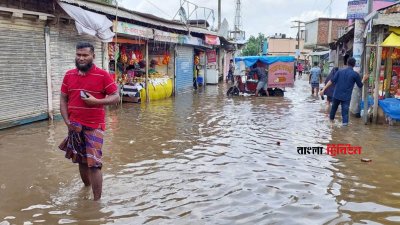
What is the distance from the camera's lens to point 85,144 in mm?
4664

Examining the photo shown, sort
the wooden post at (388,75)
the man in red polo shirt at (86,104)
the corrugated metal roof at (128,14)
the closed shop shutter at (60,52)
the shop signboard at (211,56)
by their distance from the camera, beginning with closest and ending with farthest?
the man in red polo shirt at (86,104) → the closed shop shutter at (60,52) → the wooden post at (388,75) → the corrugated metal roof at (128,14) → the shop signboard at (211,56)

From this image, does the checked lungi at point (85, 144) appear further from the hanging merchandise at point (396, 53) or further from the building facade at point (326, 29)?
the building facade at point (326, 29)

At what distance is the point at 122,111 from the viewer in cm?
1322

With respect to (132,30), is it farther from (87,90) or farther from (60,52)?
(87,90)

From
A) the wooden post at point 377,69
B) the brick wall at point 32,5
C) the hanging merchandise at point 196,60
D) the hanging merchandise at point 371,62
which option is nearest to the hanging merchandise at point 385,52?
the hanging merchandise at point 371,62

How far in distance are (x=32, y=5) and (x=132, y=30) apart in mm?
4580

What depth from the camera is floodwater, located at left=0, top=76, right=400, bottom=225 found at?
4.48 metres

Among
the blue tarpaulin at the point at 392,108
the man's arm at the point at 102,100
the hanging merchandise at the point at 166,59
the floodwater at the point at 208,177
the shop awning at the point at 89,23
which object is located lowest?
the floodwater at the point at 208,177

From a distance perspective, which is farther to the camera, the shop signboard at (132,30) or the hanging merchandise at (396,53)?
the shop signboard at (132,30)

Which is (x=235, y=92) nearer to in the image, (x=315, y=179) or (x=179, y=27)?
(x=179, y=27)

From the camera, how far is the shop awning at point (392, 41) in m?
9.54

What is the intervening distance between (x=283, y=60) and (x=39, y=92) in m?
11.6

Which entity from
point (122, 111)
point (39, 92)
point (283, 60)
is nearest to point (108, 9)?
point (122, 111)

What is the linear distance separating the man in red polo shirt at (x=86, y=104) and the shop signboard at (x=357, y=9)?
869 centimetres
